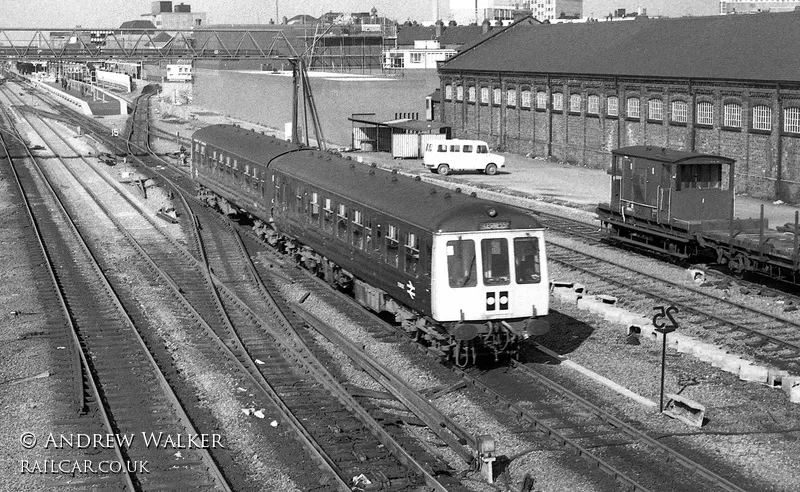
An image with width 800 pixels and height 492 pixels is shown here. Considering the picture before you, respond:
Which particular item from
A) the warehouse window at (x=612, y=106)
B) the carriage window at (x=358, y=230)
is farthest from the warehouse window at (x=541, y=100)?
the carriage window at (x=358, y=230)

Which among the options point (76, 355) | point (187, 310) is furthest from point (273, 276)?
point (76, 355)

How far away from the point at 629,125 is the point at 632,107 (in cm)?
81

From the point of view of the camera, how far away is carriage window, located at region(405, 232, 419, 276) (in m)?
17.4

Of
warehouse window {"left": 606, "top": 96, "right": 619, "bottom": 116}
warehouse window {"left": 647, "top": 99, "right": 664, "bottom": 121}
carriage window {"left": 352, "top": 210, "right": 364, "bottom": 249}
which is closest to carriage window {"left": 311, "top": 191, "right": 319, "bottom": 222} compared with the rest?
carriage window {"left": 352, "top": 210, "right": 364, "bottom": 249}

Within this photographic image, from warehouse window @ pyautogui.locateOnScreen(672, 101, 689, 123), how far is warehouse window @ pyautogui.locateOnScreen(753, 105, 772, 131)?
13.4ft

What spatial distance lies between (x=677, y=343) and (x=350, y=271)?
6.62m

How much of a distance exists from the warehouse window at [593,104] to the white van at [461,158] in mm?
4911

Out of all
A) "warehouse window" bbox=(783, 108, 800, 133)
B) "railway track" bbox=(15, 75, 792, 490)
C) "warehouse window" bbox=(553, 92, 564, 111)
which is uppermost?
"warehouse window" bbox=(553, 92, 564, 111)

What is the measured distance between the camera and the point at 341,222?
21.5 m

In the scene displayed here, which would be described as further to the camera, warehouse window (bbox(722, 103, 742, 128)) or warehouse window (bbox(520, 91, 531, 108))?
warehouse window (bbox(520, 91, 531, 108))

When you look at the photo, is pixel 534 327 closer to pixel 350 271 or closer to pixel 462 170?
pixel 350 271

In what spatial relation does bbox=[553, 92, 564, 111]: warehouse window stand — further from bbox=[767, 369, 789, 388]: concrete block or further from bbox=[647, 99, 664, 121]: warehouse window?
bbox=[767, 369, 789, 388]: concrete block

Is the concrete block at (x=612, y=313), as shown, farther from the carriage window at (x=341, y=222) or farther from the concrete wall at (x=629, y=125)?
the concrete wall at (x=629, y=125)

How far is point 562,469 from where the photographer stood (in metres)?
13.0
